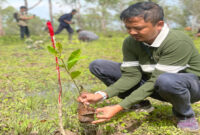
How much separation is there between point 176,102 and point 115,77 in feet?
2.58

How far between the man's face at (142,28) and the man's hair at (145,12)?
29 millimetres

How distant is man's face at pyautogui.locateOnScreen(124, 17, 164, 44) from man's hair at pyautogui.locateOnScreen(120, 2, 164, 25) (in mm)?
29

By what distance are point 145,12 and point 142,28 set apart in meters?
0.13

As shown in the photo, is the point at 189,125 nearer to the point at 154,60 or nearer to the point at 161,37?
the point at 154,60

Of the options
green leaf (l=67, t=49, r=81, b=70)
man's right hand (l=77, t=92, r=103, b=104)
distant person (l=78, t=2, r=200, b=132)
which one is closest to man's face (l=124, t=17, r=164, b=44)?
distant person (l=78, t=2, r=200, b=132)

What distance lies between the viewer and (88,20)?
4297 centimetres

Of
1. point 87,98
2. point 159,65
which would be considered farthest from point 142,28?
point 87,98

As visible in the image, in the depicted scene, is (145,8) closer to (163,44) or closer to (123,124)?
(163,44)

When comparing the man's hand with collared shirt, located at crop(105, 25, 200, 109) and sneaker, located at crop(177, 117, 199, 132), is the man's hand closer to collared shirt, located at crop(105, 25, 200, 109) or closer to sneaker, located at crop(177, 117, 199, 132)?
collared shirt, located at crop(105, 25, 200, 109)

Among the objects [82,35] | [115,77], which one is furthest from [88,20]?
[115,77]

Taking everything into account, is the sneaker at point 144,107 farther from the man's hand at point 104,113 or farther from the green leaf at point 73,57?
the green leaf at point 73,57

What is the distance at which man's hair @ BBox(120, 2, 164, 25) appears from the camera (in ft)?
5.60

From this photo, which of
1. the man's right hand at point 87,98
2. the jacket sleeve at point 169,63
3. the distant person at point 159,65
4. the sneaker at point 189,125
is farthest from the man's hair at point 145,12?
the sneaker at point 189,125

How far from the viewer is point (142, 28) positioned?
68.6 inches
